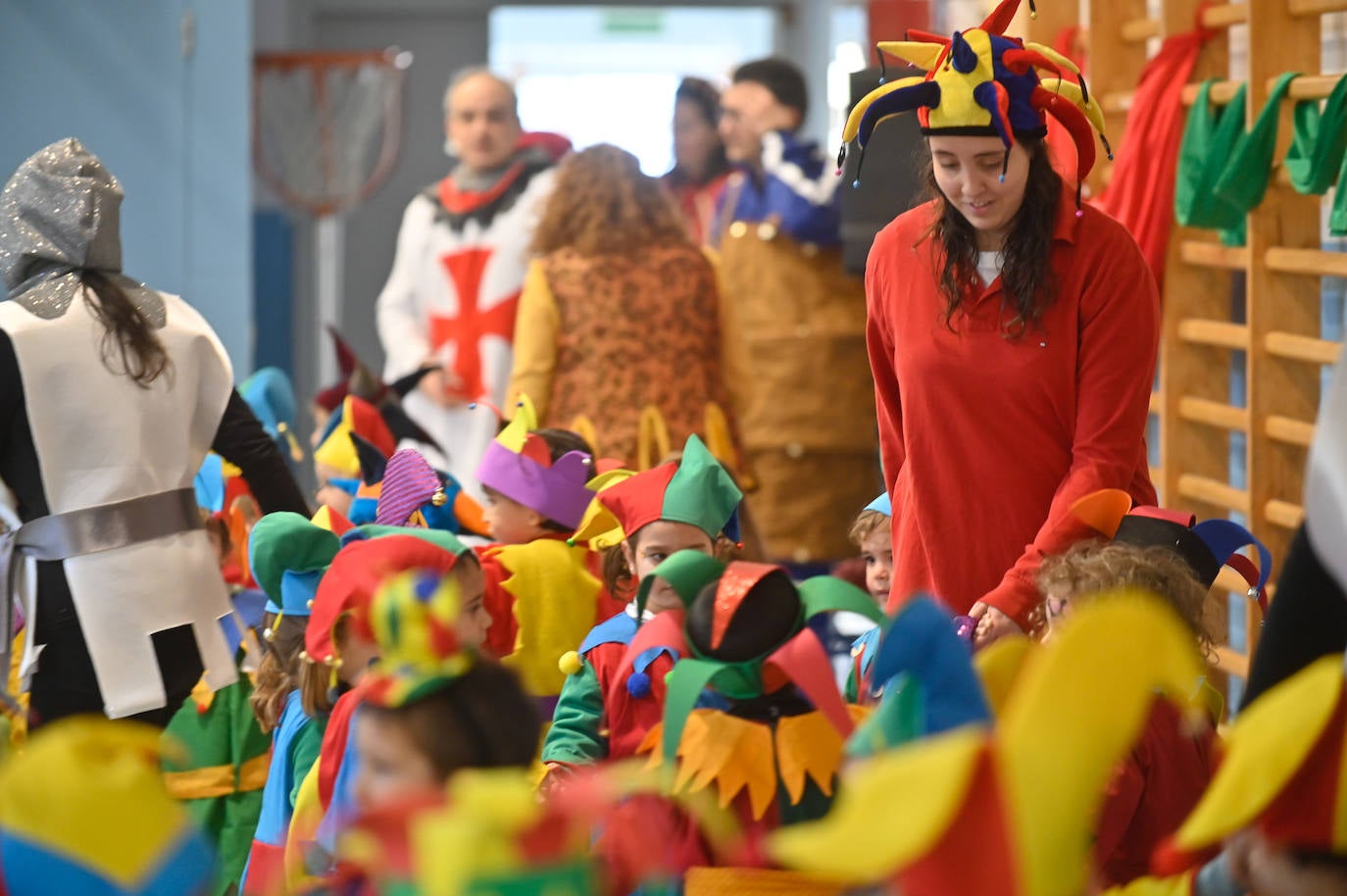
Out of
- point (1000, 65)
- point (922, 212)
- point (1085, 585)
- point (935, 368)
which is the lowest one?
point (1085, 585)

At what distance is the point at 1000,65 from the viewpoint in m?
2.42

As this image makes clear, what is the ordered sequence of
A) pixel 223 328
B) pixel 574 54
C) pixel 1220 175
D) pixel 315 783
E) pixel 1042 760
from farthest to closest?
1. pixel 574 54
2. pixel 223 328
3. pixel 1220 175
4. pixel 315 783
5. pixel 1042 760

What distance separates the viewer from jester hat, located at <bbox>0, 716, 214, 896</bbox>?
1.34 m

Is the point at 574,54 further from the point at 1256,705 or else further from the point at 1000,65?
the point at 1256,705

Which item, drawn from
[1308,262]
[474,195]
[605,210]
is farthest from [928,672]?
[474,195]

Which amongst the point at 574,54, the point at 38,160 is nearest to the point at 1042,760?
the point at 38,160

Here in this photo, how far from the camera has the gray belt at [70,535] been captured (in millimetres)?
2732

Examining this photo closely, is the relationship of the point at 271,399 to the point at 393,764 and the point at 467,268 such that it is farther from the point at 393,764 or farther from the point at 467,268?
the point at 393,764

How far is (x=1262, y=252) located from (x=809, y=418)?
6.14ft

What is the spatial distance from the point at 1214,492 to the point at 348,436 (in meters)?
2.03

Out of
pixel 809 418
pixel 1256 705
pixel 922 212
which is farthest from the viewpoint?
pixel 809 418

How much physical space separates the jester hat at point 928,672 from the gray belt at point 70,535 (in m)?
1.58

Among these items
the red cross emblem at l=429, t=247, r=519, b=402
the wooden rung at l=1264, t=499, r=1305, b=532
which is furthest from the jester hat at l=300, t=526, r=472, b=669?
the red cross emblem at l=429, t=247, r=519, b=402

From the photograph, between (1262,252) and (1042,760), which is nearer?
(1042,760)
